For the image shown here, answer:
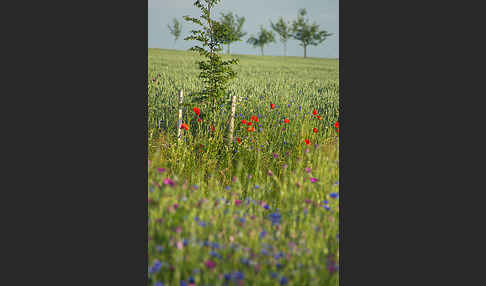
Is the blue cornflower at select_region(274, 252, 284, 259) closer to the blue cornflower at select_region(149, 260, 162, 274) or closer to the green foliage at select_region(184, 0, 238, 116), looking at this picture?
the blue cornflower at select_region(149, 260, 162, 274)

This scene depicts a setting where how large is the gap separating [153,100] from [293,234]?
7.48ft

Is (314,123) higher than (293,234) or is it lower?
higher

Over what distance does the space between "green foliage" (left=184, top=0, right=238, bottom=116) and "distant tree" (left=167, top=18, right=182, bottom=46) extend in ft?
0.38

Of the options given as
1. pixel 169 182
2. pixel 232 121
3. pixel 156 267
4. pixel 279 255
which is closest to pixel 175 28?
pixel 232 121

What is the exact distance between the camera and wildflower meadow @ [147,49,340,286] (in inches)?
130

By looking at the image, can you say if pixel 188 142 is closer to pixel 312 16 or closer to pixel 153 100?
pixel 153 100

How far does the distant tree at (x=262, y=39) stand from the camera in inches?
168

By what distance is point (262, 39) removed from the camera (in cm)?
435

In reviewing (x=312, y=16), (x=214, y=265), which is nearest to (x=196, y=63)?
(x=312, y=16)

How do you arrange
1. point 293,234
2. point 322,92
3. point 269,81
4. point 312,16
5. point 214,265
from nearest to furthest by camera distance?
1. point 214,265
2. point 293,234
3. point 312,16
4. point 322,92
5. point 269,81

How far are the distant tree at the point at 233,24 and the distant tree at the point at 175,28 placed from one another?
0.52 metres

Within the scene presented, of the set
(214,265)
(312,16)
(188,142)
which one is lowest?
(214,265)

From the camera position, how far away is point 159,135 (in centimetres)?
448

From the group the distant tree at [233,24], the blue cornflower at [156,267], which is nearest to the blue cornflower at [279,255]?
the blue cornflower at [156,267]
